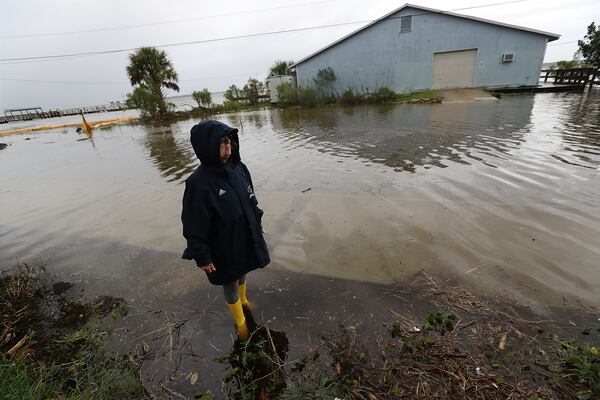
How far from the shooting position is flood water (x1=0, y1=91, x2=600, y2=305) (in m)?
3.29

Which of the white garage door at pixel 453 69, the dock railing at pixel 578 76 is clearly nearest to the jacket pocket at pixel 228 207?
the white garage door at pixel 453 69

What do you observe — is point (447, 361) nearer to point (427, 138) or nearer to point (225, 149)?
point (225, 149)

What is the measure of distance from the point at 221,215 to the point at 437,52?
25362 mm

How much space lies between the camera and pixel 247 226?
92.6 inches

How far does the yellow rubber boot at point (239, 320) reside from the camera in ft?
8.36

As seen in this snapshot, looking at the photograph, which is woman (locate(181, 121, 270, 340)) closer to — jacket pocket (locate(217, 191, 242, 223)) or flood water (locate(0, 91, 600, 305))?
jacket pocket (locate(217, 191, 242, 223))

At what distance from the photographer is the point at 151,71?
2614 centimetres

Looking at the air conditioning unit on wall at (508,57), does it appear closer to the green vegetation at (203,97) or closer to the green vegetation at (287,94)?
the green vegetation at (287,94)

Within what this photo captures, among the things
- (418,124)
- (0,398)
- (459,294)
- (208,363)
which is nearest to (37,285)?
(0,398)

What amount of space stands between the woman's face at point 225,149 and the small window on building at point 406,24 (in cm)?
2502

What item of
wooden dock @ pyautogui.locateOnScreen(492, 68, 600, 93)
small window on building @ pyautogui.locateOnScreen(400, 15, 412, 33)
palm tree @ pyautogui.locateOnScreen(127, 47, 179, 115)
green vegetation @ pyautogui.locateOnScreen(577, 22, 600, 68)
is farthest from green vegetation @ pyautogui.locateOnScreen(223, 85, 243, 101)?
green vegetation @ pyautogui.locateOnScreen(577, 22, 600, 68)

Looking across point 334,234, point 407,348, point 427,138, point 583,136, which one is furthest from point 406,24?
point 407,348

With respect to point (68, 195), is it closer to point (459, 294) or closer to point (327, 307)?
point (327, 307)

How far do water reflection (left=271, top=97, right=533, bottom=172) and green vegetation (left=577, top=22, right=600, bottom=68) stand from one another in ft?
57.9
